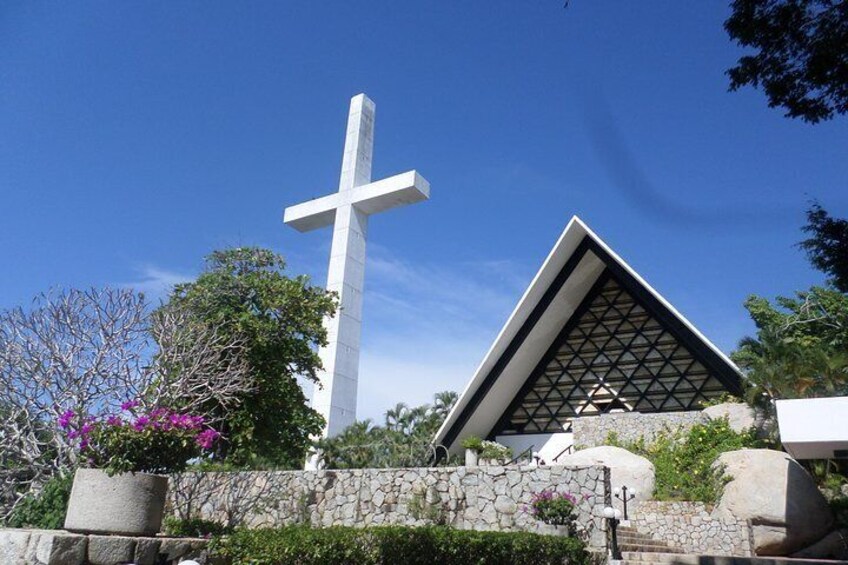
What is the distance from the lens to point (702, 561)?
10750 mm

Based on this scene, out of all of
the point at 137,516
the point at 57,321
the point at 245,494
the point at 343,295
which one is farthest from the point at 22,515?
the point at 343,295

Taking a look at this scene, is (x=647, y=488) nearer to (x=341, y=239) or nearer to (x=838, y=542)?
(x=838, y=542)

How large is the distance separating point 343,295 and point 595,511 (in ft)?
32.7

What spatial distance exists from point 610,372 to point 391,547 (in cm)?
1486

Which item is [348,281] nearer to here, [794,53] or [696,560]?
[696,560]

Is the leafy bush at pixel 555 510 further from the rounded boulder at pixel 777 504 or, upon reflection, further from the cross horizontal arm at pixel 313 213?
the cross horizontal arm at pixel 313 213

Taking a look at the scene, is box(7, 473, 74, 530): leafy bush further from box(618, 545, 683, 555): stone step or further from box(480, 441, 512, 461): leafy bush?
box(480, 441, 512, 461): leafy bush

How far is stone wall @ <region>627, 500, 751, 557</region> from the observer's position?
13141 millimetres

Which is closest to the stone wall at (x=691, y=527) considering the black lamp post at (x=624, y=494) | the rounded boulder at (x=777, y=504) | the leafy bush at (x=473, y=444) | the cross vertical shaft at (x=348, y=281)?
the rounded boulder at (x=777, y=504)

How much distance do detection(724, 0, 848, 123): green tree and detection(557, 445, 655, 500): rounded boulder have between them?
8.70 meters

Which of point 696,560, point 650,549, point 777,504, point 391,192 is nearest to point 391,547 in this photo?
point 696,560

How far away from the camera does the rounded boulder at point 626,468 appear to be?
1491 cm

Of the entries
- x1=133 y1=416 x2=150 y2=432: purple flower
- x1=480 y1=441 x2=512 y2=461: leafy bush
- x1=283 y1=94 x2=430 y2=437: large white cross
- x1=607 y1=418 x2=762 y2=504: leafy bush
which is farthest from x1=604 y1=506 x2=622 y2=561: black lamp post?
x1=283 y1=94 x2=430 y2=437: large white cross

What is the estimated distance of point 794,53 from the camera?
7.89m
